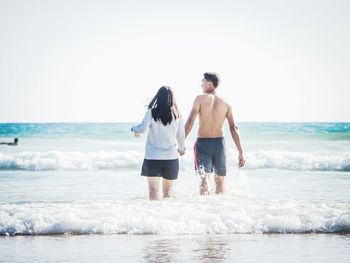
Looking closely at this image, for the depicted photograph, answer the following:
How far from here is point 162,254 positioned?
4.41 meters

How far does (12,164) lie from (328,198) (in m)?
10.6

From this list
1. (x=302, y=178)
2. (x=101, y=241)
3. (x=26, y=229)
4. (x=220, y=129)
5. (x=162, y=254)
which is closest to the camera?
(x=162, y=254)

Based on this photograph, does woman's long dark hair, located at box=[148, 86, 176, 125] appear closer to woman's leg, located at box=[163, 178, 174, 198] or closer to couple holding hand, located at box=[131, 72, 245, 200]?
couple holding hand, located at box=[131, 72, 245, 200]

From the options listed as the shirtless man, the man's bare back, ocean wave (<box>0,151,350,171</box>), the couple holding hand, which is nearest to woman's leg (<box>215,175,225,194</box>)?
the couple holding hand

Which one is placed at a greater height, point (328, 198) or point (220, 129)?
point (220, 129)

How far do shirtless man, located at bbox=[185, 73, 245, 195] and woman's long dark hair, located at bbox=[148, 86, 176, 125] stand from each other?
0.65m

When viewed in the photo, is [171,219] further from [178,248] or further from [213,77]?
[213,77]

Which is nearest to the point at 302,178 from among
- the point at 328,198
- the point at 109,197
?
the point at 328,198

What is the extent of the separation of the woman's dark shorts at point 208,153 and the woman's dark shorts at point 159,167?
59 centimetres

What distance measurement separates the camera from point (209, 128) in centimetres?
662

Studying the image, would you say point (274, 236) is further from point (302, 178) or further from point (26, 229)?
point (302, 178)

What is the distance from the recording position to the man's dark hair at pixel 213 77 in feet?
21.3

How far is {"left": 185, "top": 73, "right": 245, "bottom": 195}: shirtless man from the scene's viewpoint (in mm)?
6570

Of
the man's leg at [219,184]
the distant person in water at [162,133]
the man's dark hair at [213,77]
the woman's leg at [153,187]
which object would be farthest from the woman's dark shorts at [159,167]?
the man's dark hair at [213,77]
